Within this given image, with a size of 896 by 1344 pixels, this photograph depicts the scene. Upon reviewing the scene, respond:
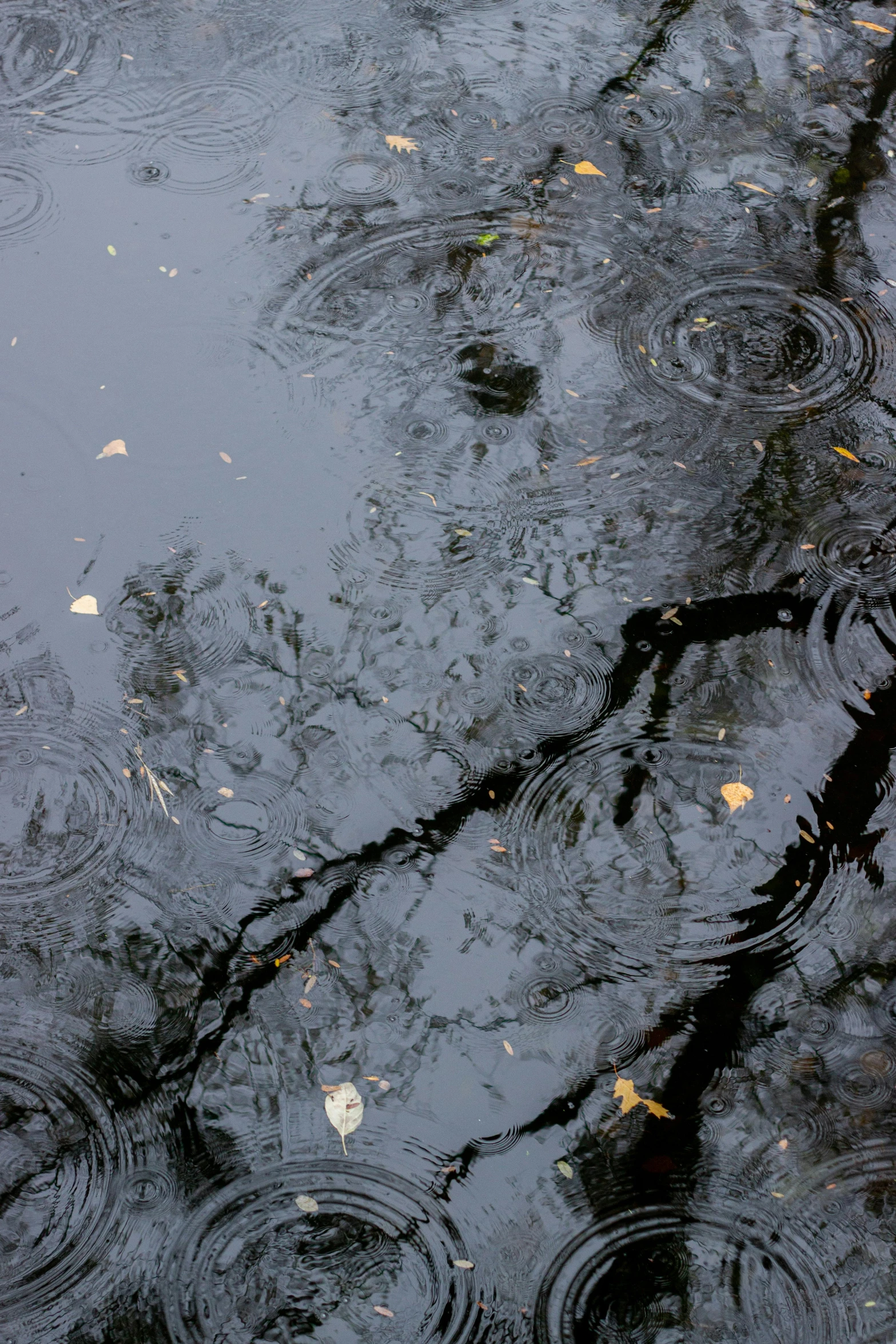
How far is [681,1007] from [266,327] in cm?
298

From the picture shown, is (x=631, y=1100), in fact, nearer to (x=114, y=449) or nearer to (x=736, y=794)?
(x=736, y=794)

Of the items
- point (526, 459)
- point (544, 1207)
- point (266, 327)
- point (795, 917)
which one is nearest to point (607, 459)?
point (526, 459)

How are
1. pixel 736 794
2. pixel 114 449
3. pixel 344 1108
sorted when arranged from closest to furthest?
pixel 344 1108 → pixel 736 794 → pixel 114 449

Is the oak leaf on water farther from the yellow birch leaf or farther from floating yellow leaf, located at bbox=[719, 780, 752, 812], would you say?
the yellow birch leaf

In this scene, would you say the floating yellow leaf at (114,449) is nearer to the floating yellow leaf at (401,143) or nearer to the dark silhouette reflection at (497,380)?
the dark silhouette reflection at (497,380)

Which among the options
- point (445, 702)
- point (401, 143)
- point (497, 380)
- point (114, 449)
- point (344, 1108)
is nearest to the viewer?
point (344, 1108)

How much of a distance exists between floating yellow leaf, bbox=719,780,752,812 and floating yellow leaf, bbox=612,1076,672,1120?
2.86 feet

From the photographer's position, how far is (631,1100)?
2736mm

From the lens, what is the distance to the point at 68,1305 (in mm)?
2457

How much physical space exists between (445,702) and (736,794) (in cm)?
93

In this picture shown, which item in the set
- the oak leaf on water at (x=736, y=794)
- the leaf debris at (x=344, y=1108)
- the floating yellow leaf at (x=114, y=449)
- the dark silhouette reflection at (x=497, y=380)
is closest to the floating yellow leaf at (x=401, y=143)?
the dark silhouette reflection at (x=497, y=380)

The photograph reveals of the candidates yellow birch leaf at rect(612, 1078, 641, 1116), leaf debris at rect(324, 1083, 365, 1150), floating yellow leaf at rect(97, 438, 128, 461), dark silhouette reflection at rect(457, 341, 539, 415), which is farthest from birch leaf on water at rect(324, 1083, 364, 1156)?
dark silhouette reflection at rect(457, 341, 539, 415)

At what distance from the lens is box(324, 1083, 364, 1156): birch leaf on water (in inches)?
105

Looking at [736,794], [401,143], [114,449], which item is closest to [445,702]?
[736,794]
